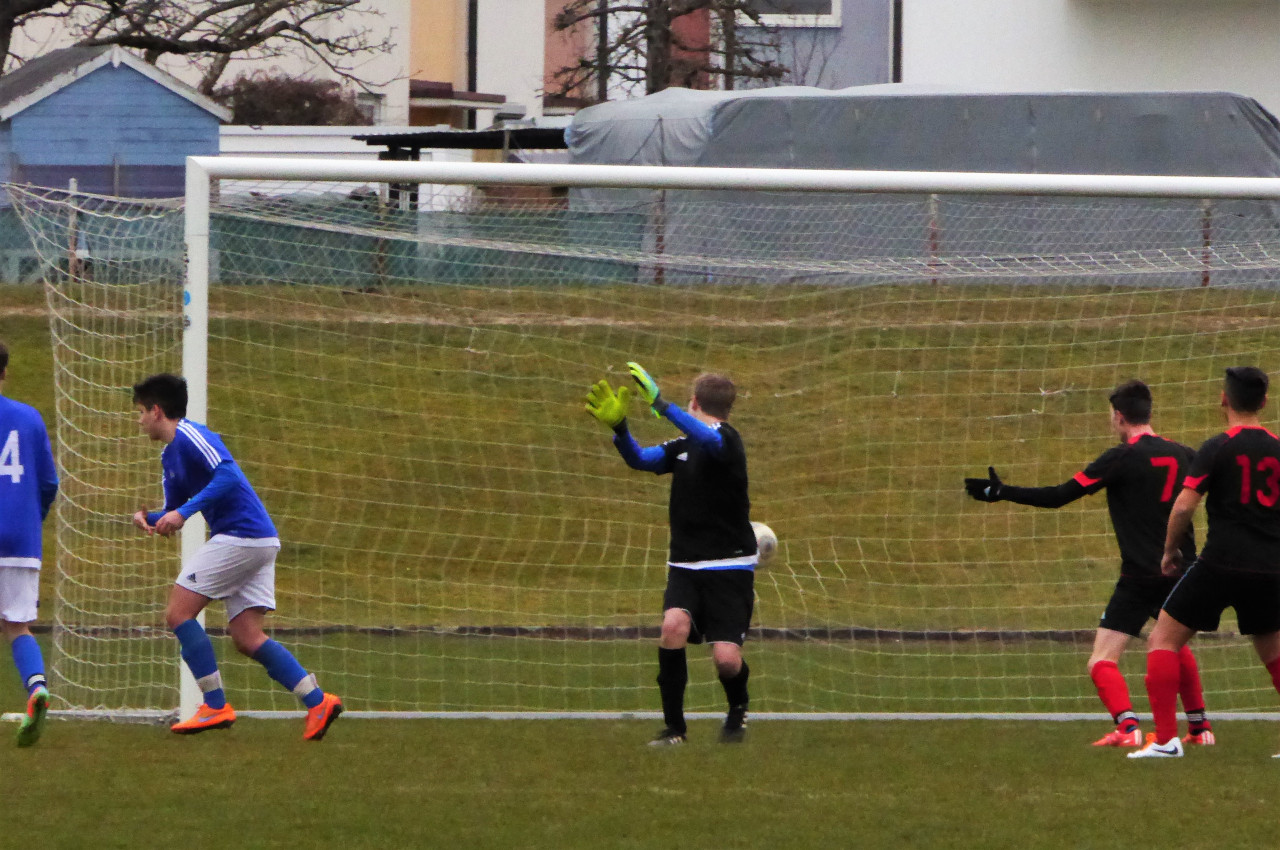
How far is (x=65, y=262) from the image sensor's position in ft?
30.4

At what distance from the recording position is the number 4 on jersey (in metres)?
7.03

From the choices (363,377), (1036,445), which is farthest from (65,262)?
(1036,445)

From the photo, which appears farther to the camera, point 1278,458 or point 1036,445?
point 1036,445

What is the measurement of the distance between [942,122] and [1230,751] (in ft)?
43.2

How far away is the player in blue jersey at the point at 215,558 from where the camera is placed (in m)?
7.03

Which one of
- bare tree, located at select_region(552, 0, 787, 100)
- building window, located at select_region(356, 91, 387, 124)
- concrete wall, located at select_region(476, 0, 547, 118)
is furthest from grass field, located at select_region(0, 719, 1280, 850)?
concrete wall, located at select_region(476, 0, 547, 118)

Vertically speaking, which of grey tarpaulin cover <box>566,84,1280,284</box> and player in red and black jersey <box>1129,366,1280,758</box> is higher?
grey tarpaulin cover <box>566,84,1280,284</box>

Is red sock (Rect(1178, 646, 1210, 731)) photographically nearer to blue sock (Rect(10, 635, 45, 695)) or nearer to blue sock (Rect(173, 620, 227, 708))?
blue sock (Rect(173, 620, 227, 708))

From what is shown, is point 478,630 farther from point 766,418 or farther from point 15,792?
point 15,792

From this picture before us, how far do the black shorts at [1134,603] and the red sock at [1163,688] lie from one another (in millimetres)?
373

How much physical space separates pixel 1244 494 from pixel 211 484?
13.4 ft

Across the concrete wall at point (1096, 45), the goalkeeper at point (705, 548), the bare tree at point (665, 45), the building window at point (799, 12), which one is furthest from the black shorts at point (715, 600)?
the building window at point (799, 12)

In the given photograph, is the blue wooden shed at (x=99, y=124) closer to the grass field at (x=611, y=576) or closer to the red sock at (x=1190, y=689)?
the grass field at (x=611, y=576)

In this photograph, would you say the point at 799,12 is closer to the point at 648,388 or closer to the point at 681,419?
the point at 681,419
